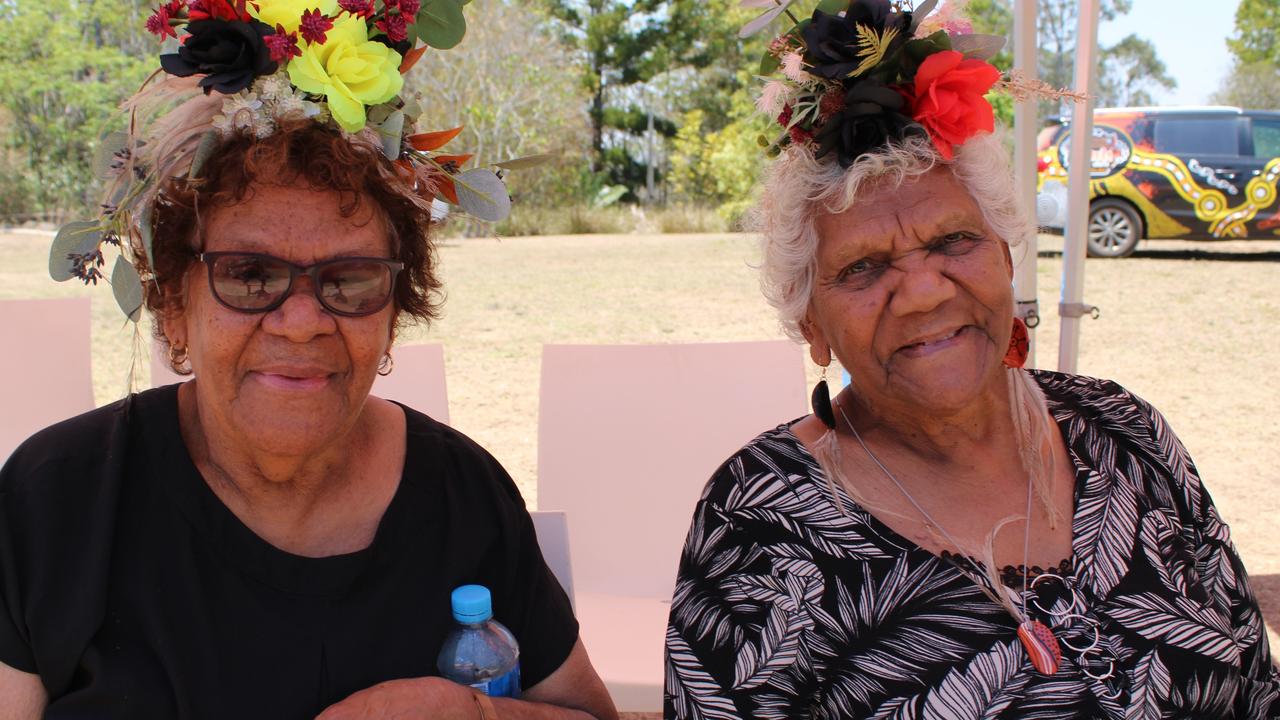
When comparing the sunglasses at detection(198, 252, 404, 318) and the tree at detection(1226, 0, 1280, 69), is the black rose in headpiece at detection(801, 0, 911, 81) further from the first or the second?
the tree at detection(1226, 0, 1280, 69)

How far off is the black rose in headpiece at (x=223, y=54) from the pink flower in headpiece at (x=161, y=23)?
29 mm

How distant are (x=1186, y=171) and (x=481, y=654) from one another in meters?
13.2

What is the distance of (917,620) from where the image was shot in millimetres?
1742

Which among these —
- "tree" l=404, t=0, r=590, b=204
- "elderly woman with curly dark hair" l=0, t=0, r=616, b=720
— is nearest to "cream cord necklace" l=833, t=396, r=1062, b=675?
"elderly woman with curly dark hair" l=0, t=0, r=616, b=720

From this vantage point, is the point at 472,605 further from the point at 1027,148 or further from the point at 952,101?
the point at 1027,148

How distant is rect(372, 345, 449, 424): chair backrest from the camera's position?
3236mm

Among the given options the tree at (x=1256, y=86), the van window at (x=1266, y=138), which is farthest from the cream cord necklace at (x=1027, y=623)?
the tree at (x=1256, y=86)

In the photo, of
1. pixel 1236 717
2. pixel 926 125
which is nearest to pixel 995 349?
pixel 926 125

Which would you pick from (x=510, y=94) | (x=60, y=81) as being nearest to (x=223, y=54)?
(x=510, y=94)

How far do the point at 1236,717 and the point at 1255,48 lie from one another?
32.3 meters

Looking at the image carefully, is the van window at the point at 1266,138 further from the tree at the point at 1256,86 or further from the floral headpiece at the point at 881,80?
the tree at the point at 1256,86

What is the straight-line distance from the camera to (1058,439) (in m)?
2.12

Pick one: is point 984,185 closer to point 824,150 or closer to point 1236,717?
point 824,150

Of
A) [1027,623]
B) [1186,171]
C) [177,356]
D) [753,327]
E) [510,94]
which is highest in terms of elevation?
[510,94]
